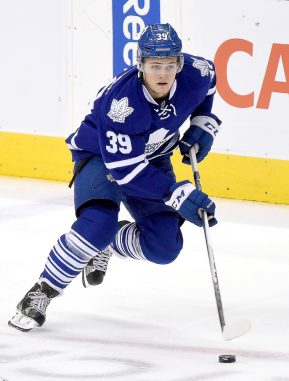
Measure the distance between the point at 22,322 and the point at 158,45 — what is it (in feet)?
3.33

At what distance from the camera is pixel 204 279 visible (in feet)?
18.0

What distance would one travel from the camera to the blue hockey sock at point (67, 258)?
15.5 feet

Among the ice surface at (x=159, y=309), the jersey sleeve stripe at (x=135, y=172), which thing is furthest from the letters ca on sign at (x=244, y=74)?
the jersey sleeve stripe at (x=135, y=172)

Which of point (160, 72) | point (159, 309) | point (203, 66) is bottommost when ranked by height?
point (159, 309)

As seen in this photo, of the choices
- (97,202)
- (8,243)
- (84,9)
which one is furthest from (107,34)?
(97,202)

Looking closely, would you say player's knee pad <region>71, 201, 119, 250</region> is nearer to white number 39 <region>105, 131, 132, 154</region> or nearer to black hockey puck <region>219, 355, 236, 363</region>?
white number 39 <region>105, 131, 132, 154</region>

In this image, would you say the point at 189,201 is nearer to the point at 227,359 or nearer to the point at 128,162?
the point at 128,162

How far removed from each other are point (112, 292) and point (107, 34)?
2165 millimetres

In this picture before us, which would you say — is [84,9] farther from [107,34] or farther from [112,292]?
[112,292]

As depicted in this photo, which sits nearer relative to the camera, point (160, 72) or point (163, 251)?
point (160, 72)

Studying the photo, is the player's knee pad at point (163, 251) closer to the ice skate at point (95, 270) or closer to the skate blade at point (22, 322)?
the ice skate at point (95, 270)

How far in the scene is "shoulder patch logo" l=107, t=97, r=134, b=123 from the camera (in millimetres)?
4543

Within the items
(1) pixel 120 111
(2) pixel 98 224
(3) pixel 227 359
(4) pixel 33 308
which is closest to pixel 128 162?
(1) pixel 120 111

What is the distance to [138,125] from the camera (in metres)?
4.57
